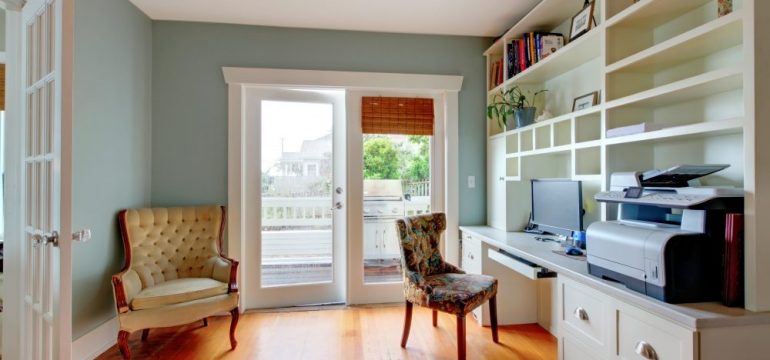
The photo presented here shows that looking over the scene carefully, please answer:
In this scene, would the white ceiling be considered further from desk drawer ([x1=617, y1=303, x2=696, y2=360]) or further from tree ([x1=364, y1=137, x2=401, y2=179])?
desk drawer ([x1=617, y1=303, x2=696, y2=360])

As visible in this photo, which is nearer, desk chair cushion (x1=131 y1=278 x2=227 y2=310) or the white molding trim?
desk chair cushion (x1=131 y1=278 x2=227 y2=310)

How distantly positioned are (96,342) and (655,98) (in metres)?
3.44

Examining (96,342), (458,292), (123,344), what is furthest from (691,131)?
(96,342)

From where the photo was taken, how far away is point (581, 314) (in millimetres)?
1446

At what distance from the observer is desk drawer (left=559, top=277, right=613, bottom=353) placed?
4.35ft

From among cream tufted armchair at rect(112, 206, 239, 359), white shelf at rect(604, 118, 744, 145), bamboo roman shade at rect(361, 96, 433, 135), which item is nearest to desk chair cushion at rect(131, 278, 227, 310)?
cream tufted armchair at rect(112, 206, 239, 359)

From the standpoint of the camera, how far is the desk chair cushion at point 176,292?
2010 millimetres

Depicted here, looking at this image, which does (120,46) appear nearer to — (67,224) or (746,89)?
(67,224)

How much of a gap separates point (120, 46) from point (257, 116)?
1004 mm

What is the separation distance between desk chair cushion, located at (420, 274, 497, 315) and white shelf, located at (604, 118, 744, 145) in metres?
1.09

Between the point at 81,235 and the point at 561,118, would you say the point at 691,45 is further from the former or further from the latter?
the point at 81,235

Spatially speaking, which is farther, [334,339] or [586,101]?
[334,339]

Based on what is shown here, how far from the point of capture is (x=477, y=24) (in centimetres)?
278

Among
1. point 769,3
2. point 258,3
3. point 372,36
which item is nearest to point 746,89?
point 769,3
